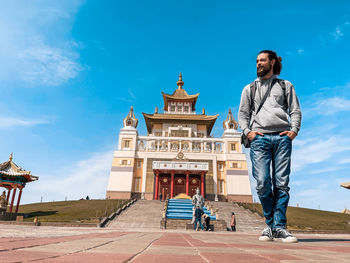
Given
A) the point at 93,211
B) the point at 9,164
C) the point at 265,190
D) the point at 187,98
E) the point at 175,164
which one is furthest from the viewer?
the point at 187,98

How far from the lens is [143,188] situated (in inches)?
1286

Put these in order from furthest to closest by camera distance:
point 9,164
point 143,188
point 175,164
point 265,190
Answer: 1. point 143,188
2. point 175,164
3. point 9,164
4. point 265,190

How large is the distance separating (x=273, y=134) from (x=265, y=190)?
942 millimetres

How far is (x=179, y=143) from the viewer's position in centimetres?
3606

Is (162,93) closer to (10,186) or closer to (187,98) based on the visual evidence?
(187,98)

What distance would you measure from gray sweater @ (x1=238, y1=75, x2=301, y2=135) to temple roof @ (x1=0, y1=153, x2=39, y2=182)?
2215 cm

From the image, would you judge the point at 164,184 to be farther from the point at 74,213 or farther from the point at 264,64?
the point at 264,64

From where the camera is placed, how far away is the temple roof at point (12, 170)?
20.8 meters

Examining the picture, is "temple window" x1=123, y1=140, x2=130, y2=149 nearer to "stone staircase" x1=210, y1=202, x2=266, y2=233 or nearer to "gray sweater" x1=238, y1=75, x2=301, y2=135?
"stone staircase" x1=210, y1=202, x2=266, y2=233

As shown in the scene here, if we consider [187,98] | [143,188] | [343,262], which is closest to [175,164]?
[143,188]

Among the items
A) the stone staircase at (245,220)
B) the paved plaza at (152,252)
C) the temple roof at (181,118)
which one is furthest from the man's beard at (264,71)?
the temple roof at (181,118)

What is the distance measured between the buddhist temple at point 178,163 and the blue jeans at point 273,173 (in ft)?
83.6

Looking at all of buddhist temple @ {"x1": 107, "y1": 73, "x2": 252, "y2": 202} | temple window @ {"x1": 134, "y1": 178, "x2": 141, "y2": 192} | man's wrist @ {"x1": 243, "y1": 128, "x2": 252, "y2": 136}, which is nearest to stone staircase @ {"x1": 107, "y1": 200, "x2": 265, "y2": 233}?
buddhist temple @ {"x1": 107, "y1": 73, "x2": 252, "y2": 202}

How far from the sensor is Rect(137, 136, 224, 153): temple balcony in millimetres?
35531
